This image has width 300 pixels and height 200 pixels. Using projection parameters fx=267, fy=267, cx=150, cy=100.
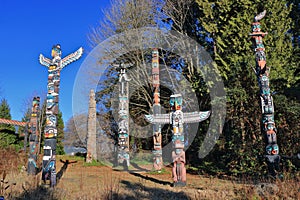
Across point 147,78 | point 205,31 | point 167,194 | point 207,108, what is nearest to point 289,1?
point 205,31

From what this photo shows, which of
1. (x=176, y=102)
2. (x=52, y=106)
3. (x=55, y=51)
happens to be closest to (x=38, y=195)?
(x=52, y=106)

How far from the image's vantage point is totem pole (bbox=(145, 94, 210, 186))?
25.7 ft

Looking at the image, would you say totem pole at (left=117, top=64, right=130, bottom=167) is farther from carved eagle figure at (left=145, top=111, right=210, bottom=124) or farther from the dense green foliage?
the dense green foliage

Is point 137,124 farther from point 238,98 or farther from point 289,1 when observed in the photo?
point 289,1

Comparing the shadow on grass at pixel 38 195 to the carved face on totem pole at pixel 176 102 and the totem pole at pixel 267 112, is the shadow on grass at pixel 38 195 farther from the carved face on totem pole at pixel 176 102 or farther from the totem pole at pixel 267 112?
the totem pole at pixel 267 112

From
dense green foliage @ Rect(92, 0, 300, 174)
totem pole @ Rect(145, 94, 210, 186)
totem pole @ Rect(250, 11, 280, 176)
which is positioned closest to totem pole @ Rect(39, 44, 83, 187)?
totem pole @ Rect(145, 94, 210, 186)

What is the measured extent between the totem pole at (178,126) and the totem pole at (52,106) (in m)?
2.87

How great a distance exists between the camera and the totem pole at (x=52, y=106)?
7.66 m

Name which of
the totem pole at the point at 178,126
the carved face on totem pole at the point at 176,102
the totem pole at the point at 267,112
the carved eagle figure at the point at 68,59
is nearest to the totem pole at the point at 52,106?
the carved eagle figure at the point at 68,59

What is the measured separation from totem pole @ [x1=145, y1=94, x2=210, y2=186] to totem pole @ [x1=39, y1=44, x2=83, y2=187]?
2867mm

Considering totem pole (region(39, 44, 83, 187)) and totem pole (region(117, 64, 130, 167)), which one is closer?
totem pole (region(39, 44, 83, 187))

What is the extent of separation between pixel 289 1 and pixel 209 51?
182 inches

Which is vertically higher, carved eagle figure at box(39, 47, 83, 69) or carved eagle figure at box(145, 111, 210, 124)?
carved eagle figure at box(39, 47, 83, 69)

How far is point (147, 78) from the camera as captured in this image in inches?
631
